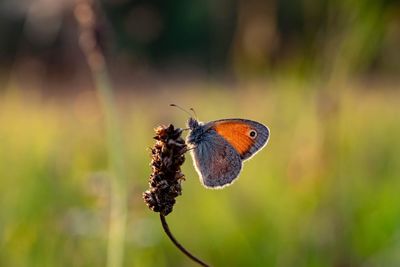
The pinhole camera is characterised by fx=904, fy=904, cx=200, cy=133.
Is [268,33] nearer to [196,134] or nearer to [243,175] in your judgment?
[243,175]

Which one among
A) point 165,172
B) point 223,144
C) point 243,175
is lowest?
point 165,172

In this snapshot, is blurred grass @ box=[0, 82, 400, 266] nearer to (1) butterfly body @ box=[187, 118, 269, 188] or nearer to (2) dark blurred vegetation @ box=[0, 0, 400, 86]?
(2) dark blurred vegetation @ box=[0, 0, 400, 86]

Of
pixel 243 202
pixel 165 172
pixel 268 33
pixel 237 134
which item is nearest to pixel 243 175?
pixel 243 202

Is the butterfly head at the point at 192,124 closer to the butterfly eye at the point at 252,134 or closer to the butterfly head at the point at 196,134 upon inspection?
the butterfly head at the point at 196,134

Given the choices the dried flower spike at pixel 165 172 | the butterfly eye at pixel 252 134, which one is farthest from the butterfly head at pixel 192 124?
the dried flower spike at pixel 165 172

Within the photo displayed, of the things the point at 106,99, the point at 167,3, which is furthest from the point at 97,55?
the point at 167,3

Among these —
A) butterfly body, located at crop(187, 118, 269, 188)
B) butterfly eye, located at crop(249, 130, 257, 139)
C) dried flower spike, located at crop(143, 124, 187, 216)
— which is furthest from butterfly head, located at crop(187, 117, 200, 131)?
dried flower spike, located at crop(143, 124, 187, 216)

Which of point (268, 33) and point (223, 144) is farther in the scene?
point (268, 33)
